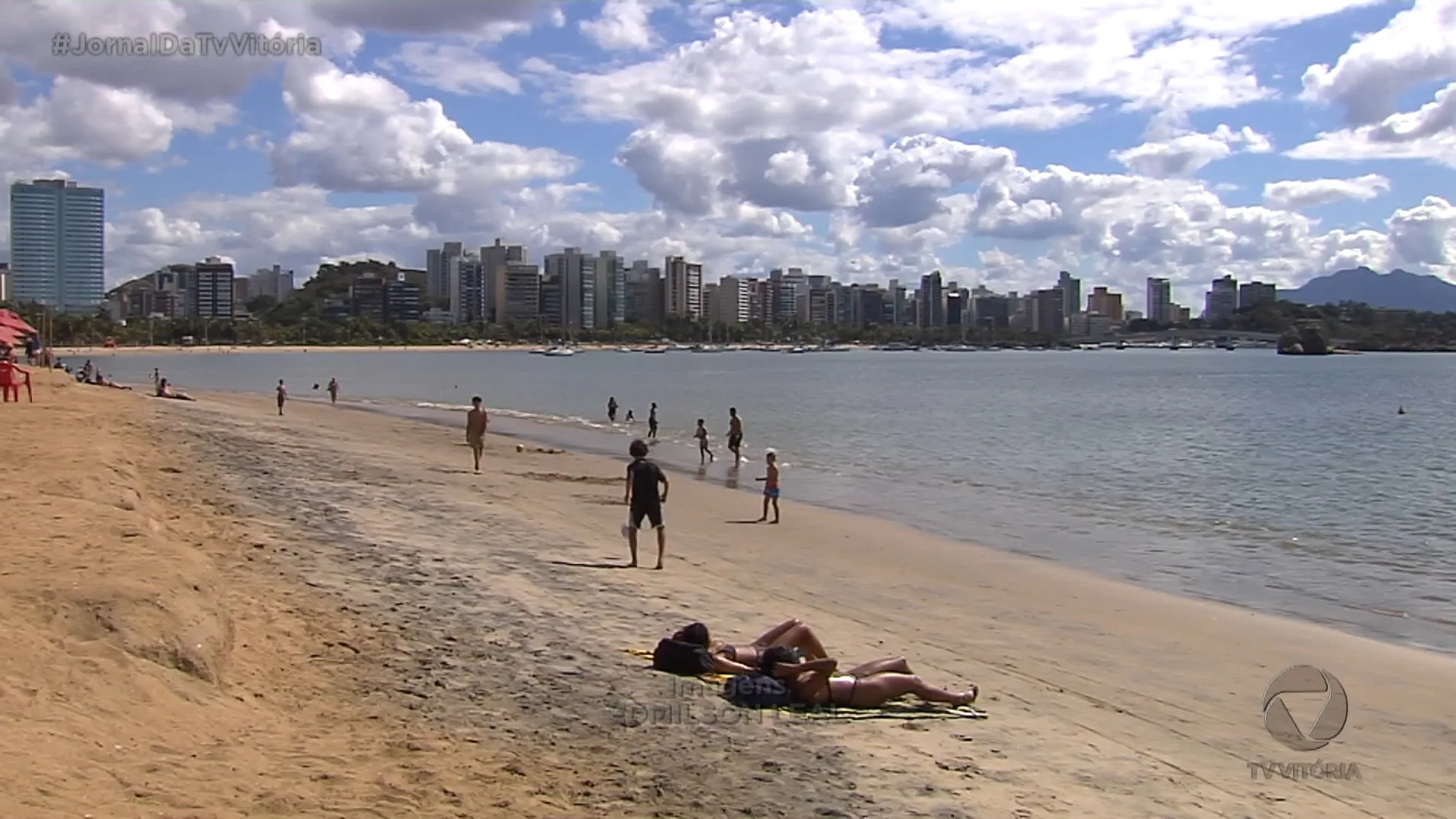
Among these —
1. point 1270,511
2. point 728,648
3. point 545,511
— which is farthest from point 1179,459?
point 728,648

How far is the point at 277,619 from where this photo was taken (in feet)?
29.3

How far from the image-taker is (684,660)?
28.1 ft

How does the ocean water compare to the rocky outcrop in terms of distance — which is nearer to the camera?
the ocean water

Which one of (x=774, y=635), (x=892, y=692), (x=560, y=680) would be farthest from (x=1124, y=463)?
(x=560, y=680)

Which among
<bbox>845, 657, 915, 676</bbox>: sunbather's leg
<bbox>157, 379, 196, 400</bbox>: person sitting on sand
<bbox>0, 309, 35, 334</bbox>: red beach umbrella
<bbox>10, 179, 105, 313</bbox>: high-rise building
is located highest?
<bbox>10, 179, 105, 313</bbox>: high-rise building

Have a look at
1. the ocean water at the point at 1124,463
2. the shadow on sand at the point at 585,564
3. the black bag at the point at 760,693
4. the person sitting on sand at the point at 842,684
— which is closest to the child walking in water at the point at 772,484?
the ocean water at the point at 1124,463

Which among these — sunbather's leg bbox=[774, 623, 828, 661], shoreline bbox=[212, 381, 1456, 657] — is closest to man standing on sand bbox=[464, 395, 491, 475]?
shoreline bbox=[212, 381, 1456, 657]

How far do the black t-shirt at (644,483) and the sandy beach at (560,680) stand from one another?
0.86m

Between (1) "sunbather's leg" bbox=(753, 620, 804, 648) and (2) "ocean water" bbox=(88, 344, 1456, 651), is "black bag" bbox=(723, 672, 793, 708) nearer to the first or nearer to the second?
(1) "sunbather's leg" bbox=(753, 620, 804, 648)

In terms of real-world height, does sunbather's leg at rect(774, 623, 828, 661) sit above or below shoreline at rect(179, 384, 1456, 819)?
above

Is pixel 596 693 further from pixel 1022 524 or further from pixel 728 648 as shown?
pixel 1022 524

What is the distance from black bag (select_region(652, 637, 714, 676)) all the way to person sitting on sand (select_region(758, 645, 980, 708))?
16.8 inches

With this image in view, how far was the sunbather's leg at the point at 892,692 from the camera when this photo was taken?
26.1 ft

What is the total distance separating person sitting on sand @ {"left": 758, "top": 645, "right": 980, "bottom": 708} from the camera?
795 centimetres
